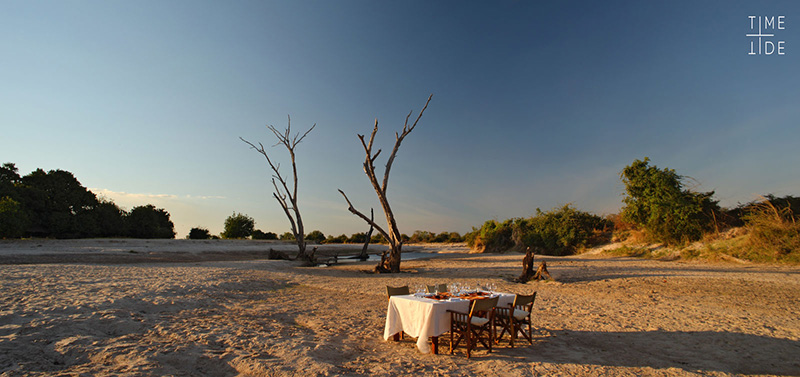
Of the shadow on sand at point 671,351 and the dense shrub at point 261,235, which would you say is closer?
the shadow on sand at point 671,351

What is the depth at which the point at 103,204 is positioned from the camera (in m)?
39.0

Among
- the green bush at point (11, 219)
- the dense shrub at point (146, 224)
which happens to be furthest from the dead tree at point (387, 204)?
the dense shrub at point (146, 224)

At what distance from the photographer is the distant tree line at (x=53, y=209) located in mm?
26594

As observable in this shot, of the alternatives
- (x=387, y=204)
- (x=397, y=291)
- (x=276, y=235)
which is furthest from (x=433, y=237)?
(x=397, y=291)

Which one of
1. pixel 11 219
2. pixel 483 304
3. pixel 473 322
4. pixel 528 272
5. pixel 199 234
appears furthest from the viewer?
pixel 199 234

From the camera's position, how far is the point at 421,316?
18.5 ft

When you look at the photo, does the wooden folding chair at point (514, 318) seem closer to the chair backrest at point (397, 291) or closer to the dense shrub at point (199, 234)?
the chair backrest at point (397, 291)

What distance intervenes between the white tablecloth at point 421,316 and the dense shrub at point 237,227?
55.0m

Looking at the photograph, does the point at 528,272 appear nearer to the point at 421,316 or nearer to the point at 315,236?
the point at 421,316

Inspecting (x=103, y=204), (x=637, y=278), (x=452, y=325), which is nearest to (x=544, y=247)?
(x=637, y=278)

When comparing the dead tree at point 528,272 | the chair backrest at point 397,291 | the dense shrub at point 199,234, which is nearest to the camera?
the chair backrest at point 397,291

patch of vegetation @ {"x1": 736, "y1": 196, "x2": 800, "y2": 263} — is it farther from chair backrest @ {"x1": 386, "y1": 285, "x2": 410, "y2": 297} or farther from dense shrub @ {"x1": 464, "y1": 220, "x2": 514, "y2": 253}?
dense shrub @ {"x1": 464, "y1": 220, "x2": 514, "y2": 253}

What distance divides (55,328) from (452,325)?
639cm

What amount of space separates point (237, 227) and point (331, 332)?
178 ft
